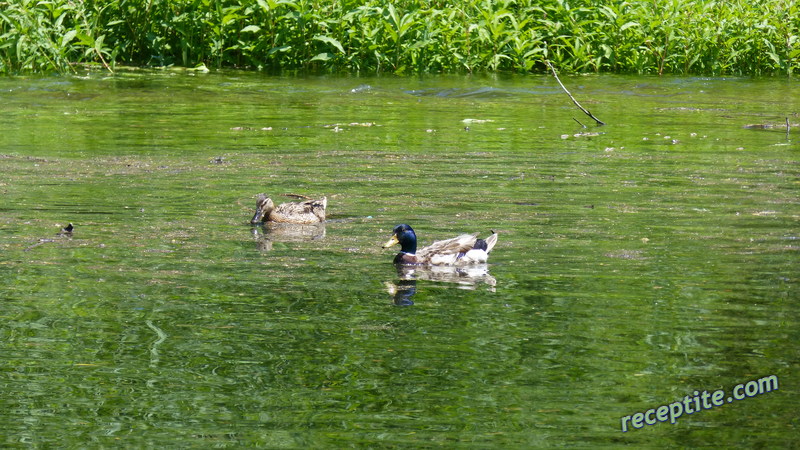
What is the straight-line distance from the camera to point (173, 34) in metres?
22.8

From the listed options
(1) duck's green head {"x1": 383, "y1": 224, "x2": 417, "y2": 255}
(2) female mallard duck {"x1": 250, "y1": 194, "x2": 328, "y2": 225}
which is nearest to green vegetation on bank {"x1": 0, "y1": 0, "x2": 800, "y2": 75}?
(2) female mallard duck {"x1": 250, "y1": 194, "x2": 328, "y2": 225}

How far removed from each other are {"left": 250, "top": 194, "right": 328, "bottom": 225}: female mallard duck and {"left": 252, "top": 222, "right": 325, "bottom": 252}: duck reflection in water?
0.15 ft

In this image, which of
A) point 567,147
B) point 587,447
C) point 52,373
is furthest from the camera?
point 567,147

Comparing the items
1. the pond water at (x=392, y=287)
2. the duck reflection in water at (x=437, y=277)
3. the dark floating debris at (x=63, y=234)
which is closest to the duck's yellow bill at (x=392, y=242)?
the pond water at (x=392, y=287)

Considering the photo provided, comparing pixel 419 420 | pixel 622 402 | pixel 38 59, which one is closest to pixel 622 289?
pixel 622 402

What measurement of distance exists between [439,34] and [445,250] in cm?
1298

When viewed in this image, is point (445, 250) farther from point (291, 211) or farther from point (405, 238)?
point (291, 211)

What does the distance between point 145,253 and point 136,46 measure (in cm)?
1436

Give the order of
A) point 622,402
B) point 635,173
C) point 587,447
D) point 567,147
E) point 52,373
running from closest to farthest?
1. point 587,447
2. point 622,402
3. point 52,373
4. point 635,173
5. point 567,147

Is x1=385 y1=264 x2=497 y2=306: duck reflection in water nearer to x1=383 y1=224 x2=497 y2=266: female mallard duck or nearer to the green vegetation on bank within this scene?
x1=383 y1=224 x2=497 y2=266: female mallard duck

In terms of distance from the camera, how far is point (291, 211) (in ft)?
36.2

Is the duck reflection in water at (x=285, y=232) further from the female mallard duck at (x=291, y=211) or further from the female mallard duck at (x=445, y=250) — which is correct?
the female mallard duck at (x=445, y=250)

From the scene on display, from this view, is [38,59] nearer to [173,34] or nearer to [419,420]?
[173,34]

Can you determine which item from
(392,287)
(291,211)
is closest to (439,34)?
(291,211)
